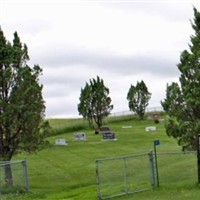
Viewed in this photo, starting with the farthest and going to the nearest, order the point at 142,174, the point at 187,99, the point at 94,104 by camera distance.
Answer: the point at 94,104, the point at 142,174, the point at 187,99

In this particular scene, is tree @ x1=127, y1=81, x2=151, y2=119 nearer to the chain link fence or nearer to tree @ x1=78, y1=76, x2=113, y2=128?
tree @ x1=78, y1=76, x2=113, y2=128

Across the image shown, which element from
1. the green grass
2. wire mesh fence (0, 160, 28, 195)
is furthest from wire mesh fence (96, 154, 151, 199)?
wire mesh fence (0, 160, 28, 195)

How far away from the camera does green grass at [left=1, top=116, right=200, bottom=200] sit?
20.7 metres

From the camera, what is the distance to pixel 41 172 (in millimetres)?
32844

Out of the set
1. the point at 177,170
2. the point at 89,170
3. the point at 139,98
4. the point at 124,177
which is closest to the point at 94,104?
the point at 139,98

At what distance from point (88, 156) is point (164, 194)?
20.8 m

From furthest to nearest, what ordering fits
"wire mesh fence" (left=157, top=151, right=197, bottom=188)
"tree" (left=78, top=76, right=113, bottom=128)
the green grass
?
"tree" (left=78, top=76, right=113, bottom=128)
"wire mesh fence" (left=157, top=151, right=197, bottom=188)
the green grass

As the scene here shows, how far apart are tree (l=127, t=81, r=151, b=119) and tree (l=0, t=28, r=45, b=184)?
50.5 meters

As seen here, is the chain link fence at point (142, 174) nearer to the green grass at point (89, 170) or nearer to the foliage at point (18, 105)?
the green grass at point (89, 170)

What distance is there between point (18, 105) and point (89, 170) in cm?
747

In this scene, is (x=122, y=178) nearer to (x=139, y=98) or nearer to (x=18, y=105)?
(x=18, y=105)

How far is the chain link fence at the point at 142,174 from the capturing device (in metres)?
21.4

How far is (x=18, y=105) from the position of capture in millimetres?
27328

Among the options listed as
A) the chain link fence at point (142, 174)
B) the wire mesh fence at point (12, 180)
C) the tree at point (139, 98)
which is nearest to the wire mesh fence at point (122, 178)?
the chain link fence at point (142, 174)
